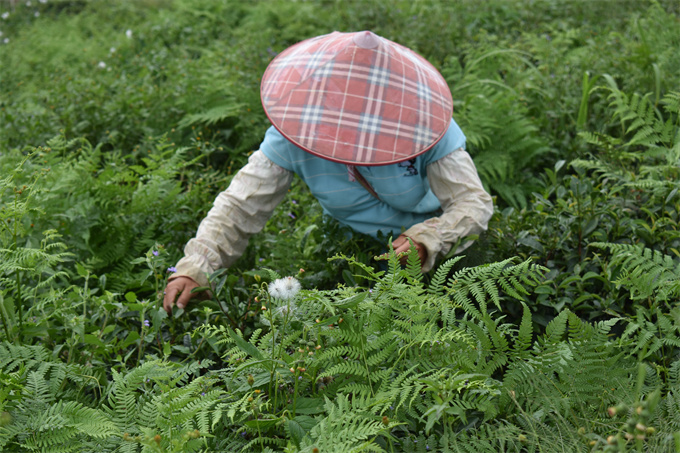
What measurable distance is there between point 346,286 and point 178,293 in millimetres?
739

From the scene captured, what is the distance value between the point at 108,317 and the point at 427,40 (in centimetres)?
472

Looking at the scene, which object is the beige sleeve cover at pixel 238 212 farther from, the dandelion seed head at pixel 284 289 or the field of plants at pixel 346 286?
the dandelion seed head at pixel 284 289

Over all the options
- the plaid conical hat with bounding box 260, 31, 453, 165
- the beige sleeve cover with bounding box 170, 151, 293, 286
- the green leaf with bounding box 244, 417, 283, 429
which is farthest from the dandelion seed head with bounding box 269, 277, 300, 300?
the beige sleeve cover with bounding box 170, 151, 293, 286

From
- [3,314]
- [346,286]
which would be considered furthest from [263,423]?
[3,314]

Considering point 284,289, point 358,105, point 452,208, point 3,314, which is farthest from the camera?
point 452,208

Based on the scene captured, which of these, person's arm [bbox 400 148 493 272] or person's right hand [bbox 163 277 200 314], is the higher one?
person's arm [bbox 400 148 493 272]

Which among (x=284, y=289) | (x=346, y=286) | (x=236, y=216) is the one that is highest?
(x=284, y=289)

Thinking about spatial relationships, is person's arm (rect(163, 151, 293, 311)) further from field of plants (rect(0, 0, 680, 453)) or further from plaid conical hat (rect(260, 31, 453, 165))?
plaid conical hat (rect(260, 31, 453, 165))

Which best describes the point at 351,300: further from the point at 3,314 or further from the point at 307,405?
the point at 3,314

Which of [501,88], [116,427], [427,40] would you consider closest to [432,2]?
[427,40]

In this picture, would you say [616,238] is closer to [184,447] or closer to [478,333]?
[478,333]

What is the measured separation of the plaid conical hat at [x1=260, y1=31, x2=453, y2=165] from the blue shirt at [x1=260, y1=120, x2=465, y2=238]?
27 cm

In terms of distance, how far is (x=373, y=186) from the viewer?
286cm

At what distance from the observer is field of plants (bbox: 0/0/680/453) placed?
174cm
